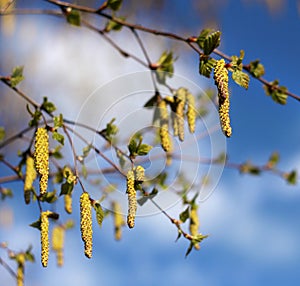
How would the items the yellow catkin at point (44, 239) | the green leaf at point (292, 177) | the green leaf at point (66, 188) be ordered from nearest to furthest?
1. the yellow catkin at point (44, 239)
2. the green leaf at point (66, 188)
3. the green leaf at point (292, 177)

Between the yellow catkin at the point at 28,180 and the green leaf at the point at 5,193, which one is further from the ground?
the green leaf at the point at 5,193

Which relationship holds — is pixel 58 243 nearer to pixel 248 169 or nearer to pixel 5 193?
pixel 5 193

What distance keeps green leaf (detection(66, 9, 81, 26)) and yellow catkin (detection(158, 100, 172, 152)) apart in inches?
9.4

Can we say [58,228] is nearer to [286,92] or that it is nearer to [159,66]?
[159,66]

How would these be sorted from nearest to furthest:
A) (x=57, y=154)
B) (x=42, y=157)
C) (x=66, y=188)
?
(x=42, y=157)
(x=66, y=188)
(x=57, y=154)

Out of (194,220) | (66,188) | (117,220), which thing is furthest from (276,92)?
(117,220)

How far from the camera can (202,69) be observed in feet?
2.19

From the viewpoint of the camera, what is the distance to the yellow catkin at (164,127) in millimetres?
823

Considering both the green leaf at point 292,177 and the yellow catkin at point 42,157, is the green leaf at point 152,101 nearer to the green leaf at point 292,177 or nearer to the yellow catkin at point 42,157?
the yellow catkin at point 42,157

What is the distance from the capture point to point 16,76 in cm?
90

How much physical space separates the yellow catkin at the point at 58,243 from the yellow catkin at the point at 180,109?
618 millimetres

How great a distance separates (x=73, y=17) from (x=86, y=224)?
1.50ft

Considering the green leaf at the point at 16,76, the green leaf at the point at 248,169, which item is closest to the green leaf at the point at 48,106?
the green leaf at the point at 16,76

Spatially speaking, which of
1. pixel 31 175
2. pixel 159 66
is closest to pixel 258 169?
pixel 159 66
